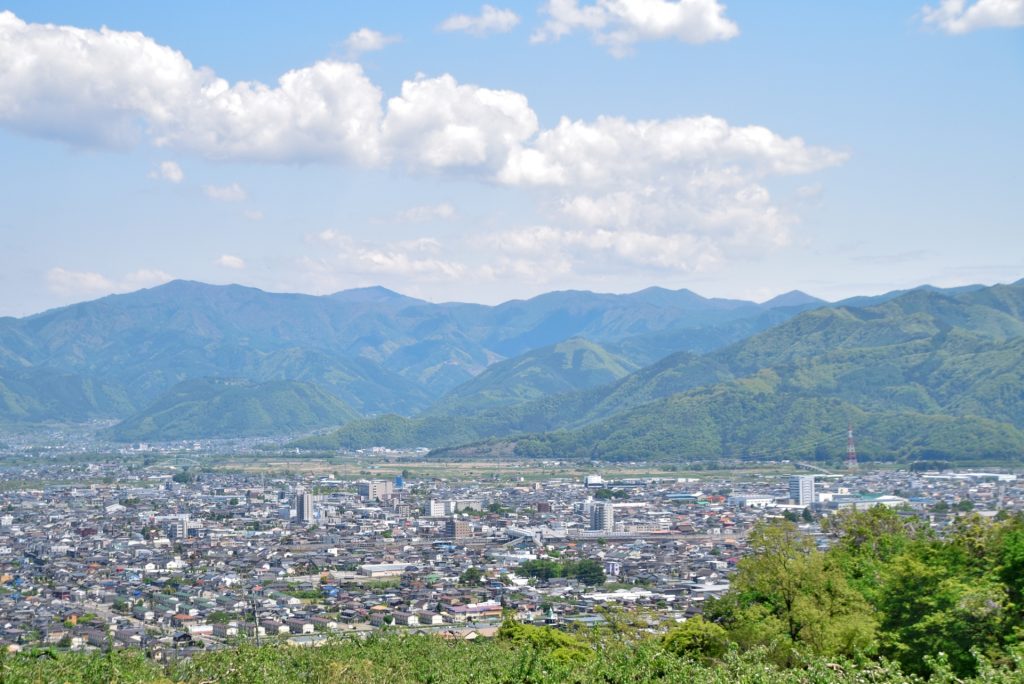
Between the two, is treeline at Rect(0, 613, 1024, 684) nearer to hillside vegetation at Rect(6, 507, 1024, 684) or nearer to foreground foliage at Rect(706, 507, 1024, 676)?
hillside vegetation at Rect(6, 507, 1024, 684)

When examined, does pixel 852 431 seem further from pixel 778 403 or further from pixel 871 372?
pixel 871 372

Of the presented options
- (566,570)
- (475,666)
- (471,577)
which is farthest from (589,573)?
(475,666)

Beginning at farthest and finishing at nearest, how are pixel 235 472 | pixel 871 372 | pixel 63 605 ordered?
pixel 871 372 < pixel 235 472 < pixel 63 605

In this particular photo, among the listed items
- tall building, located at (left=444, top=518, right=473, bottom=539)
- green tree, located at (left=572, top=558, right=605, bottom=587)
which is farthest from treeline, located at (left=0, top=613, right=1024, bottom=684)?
tall building, located at (left=444, top=518, right=473, bottom=539)

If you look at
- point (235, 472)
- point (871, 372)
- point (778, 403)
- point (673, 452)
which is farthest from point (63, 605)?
point (871, 372)

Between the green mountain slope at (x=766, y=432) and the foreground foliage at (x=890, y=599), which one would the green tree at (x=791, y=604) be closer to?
the foreground foliage at (x=890, y=599)

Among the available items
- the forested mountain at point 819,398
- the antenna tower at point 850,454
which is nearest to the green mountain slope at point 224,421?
the forested mountain at point 819,398

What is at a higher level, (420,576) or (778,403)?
(778,403)
